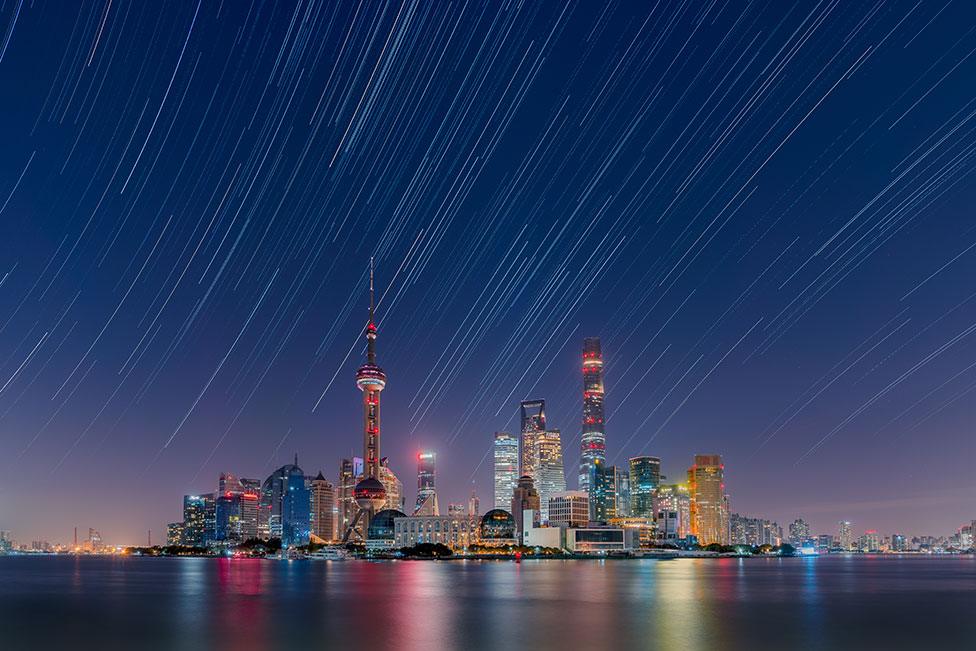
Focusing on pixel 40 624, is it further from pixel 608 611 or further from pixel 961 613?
pixel 961 613

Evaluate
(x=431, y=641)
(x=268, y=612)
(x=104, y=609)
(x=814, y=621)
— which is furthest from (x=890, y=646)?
(x=104, y=609)

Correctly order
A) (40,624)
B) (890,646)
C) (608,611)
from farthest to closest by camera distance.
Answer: (608,611), (40,624), (890,646)

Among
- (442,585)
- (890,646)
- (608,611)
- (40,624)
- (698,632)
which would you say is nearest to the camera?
(890,646)

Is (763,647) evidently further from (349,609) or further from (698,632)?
(349,609)

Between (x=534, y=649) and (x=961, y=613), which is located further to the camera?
(x=961, y=613)

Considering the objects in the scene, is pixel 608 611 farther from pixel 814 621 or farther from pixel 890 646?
pixel 890 646

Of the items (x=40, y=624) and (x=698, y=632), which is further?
(x=40, y=624)

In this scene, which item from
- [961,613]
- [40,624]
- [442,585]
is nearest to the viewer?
[40,624]

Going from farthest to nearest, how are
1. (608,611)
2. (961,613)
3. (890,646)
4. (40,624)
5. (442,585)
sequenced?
(442,585) → (961,613) → (608,611) → (40,624) → (890,646)

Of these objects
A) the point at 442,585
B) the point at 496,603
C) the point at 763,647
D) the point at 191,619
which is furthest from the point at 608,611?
the point at 442,585
